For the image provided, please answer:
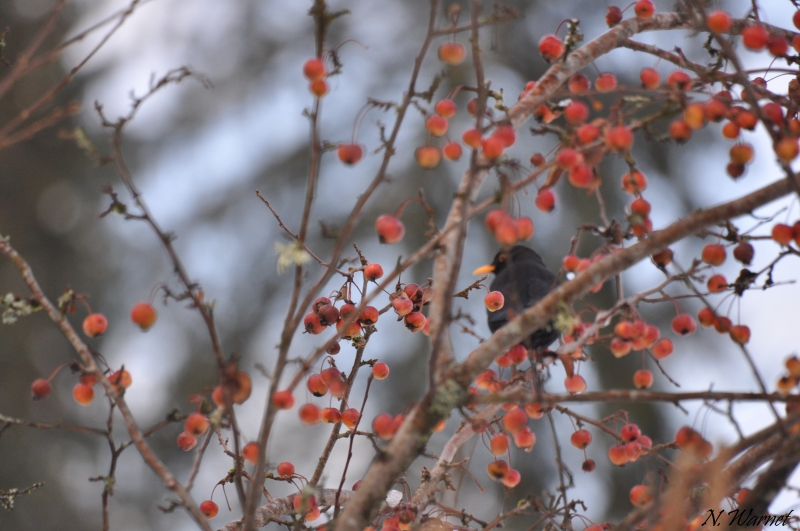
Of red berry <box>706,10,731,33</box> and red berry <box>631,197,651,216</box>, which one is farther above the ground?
red berry <box>706,10,731,33</box>

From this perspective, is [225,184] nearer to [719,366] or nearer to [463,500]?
[463,500]

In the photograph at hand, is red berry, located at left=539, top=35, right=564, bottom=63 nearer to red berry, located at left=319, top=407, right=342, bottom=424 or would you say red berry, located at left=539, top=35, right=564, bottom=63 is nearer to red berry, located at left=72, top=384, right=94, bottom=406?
red berry, located at left=319, top=407, right=342, bottom=424

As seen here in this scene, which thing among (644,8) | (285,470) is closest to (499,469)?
(285,470)

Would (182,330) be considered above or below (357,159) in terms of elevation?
above

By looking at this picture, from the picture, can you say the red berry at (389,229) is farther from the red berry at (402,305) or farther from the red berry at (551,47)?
the red berry at (551,47)

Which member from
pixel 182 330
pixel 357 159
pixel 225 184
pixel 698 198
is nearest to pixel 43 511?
pixel 182 330

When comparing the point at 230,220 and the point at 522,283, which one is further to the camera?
the point at 230,220

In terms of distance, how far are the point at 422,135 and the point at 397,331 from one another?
1477 millimetres

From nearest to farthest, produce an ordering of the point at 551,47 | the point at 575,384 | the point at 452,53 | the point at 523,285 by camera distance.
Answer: the point at 452,53, the point at 551,47, the point at 575,384, the point at 523,285

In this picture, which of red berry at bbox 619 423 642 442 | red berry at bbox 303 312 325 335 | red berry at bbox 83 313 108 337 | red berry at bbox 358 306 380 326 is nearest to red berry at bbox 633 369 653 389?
red berry at bbox 619 423 642 442

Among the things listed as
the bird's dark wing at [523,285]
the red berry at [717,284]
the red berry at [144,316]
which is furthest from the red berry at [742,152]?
the red berry at [144,316]

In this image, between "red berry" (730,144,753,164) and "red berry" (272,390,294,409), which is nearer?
"red berry" (272,390,294,409)

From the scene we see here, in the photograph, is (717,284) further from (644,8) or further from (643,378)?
(644,8)

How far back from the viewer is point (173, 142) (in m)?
5.34
